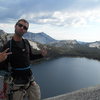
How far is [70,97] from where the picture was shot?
11.1ft

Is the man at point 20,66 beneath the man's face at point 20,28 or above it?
beneath

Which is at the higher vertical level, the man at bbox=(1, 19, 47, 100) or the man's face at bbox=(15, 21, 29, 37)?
the man's face at bbox=(15, 21, 29, 37)

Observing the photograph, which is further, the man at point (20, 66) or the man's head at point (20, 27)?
the man's head at point (20, 27)

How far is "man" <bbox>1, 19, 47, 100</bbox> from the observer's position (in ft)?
14.6

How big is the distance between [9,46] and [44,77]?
77780 mm

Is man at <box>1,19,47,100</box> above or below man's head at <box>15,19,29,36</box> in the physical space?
below

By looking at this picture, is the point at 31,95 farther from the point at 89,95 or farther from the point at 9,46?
the point at 89,95

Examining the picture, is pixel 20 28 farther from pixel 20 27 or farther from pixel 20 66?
pixel 20 66

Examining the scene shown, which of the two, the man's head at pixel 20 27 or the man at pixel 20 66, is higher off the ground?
the man's head at pixel 20 27

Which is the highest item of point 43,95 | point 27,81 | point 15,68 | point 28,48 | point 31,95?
point 28,48

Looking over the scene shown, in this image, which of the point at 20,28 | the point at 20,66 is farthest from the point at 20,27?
the point at 20,66

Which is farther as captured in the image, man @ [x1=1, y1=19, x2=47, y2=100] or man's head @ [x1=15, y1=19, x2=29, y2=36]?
man's head @ [x1=15, y1=19, x2=29, y2=36]

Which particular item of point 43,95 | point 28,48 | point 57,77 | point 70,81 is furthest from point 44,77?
point 28,48

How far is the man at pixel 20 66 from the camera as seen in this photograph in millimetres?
4441
